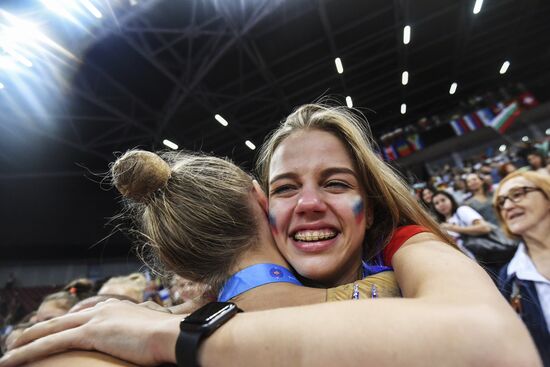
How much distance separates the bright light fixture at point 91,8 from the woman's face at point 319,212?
6.00 metres

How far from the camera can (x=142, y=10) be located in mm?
6238

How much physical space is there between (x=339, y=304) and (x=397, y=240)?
1.56 feet

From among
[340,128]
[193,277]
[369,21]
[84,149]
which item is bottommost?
[193,277]

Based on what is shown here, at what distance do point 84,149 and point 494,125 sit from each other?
1330cm

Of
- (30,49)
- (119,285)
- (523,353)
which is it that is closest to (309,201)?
(523,353)

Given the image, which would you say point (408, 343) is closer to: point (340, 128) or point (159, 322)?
point (159, 322)

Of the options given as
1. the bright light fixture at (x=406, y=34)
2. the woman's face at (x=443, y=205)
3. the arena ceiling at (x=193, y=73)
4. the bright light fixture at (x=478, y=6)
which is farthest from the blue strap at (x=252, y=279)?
the bright light fixture at (x=478, y=6)

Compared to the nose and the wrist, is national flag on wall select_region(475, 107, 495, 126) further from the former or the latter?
the wrist

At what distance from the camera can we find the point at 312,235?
1.04m

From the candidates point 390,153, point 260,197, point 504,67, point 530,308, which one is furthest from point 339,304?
point 504,67

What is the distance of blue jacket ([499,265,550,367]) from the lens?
168 centimetres

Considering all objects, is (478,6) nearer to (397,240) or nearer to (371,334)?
(397,240)

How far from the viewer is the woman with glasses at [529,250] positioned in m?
1.71

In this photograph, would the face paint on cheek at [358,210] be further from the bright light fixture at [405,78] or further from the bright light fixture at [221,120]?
the bright light fixture at [405,78]
